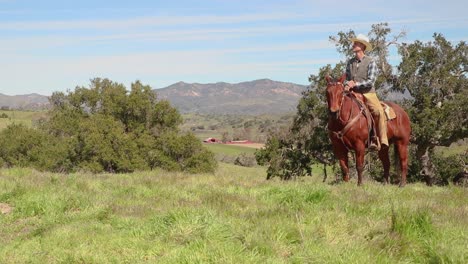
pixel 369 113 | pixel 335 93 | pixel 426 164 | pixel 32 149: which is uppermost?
pixel 335 93

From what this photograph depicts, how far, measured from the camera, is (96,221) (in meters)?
6.77

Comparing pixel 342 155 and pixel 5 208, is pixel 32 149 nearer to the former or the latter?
pixel 5 208

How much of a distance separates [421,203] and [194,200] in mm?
4195

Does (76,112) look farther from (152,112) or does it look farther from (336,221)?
(336,221)

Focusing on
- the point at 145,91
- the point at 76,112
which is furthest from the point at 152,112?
the point at 76,112

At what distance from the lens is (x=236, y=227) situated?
18.7ft

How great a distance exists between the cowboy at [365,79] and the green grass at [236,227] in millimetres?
2885

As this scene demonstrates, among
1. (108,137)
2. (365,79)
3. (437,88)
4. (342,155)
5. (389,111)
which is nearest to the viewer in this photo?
(365,79)

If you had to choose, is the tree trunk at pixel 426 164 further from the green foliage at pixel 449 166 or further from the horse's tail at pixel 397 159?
the horse's tail at pixel 397 159

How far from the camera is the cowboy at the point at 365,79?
10.7 meters

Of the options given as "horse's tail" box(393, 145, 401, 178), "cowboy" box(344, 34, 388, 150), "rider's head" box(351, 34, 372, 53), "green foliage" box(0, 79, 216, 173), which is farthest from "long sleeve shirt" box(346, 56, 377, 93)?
"green foliage" box(0, 79, 216, 173)

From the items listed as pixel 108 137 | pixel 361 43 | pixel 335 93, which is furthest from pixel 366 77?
pixel 108 137

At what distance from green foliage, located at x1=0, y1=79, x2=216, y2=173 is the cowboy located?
3500 centimetres

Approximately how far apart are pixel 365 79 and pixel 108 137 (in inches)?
1580
